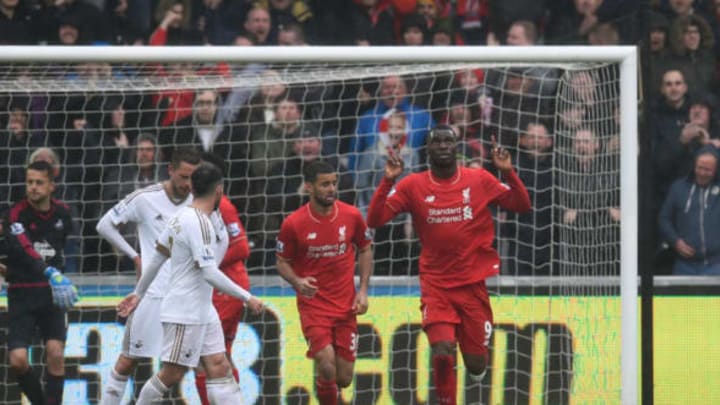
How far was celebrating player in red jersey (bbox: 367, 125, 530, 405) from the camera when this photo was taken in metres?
9.06

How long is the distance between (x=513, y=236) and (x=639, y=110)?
1917 mm

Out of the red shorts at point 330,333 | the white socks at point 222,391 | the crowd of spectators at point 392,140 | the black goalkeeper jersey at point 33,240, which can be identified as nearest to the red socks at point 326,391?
the red shorts at point 330,333

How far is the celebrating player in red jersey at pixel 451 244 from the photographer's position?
Result: 9062 mm

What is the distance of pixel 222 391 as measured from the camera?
27.3 feet

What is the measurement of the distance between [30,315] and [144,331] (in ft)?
3.73

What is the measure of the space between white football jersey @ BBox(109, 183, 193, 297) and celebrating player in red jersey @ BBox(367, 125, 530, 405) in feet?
4.30

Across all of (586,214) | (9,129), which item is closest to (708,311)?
(586,214)

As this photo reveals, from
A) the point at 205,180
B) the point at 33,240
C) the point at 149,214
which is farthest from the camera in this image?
the point at 33,240

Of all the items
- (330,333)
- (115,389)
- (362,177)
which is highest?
(362,177)

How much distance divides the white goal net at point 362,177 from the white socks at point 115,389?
139cm

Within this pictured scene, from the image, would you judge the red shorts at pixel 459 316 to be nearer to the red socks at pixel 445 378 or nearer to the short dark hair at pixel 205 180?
the red socks at pixel 445 378

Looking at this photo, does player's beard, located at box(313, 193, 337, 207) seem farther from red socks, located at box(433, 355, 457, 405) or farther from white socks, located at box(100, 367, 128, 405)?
white socks, located at box(100, 367, 128, 405)

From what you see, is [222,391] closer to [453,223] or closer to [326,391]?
[326,391]

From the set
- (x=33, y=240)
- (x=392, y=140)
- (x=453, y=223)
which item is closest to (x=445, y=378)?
(x=453, y=223)
